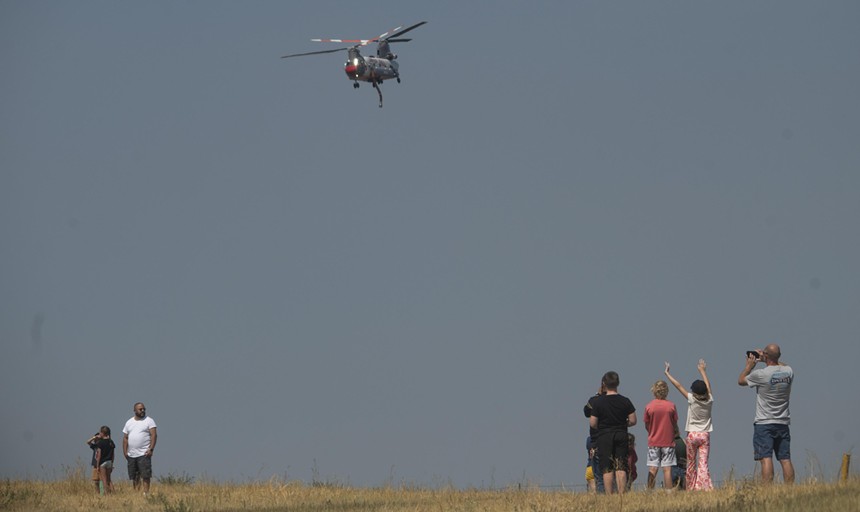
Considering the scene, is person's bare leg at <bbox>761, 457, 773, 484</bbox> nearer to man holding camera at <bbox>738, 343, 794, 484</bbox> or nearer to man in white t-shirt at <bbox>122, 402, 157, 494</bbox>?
man holding camera at <bbox>738, 343, 794, 484</bbox>

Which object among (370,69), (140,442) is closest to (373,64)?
(370,69)

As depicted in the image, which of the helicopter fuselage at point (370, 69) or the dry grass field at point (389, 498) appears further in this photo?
the helicopter fuselage at point (370, 69)

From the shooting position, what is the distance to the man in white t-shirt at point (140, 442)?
79.3 feet

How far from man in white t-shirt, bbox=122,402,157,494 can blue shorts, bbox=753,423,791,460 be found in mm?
11029

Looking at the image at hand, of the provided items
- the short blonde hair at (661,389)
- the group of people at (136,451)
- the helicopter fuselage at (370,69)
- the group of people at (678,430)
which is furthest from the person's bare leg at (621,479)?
the helicopter fuselage at (370,69)

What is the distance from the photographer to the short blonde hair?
1914 cm

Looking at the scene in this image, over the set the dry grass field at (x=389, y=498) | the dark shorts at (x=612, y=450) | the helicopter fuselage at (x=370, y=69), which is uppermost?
the helicopter fuselage at (x=370, y=69)

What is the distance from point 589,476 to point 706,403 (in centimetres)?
250

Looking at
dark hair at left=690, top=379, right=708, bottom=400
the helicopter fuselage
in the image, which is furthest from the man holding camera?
the helicopter fuselage

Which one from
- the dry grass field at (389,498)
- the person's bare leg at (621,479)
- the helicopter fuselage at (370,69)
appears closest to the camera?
the dry grass field at (389,498)

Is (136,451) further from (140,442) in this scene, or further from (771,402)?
(771,402)

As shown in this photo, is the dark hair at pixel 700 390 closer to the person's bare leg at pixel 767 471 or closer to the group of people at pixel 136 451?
the person's bare leg at pixel 767 471

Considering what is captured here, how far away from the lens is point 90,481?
2572 cm

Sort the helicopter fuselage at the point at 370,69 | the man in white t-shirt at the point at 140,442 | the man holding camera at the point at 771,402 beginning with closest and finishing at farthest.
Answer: the man holding camera at the point at 771,402 → the man in white t-shirt at the point at 140,442 → the helicopter fuselage at the point at 370,69
